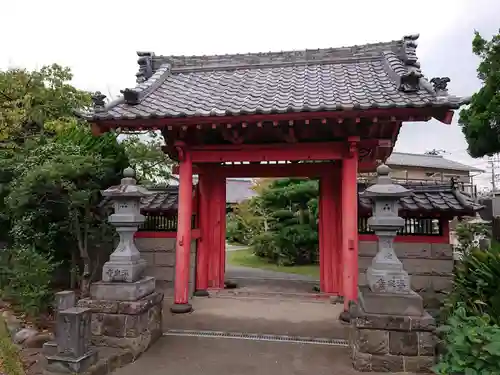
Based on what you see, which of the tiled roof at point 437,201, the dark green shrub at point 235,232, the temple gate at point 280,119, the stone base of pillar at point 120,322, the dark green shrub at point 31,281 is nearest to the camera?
the stone base of pillar at point 120,322

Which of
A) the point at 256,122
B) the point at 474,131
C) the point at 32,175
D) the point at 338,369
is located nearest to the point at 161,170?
the point at 32,175

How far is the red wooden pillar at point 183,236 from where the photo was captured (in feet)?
21.6

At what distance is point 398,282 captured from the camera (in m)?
4.65

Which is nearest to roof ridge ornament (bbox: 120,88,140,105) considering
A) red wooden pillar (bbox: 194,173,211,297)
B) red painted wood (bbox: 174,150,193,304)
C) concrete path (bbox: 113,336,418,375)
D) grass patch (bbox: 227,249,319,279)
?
red painted wood (bbox: 174,150,193,304)

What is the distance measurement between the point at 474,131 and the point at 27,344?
1593 cm

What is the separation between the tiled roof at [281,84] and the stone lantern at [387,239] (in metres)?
1.33

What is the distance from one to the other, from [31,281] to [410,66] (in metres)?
8.24

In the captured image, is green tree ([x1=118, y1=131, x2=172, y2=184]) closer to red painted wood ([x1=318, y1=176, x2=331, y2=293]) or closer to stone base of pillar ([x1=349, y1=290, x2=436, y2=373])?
red painted wood ([x1=318, y1=176, x2=331, y2=293])

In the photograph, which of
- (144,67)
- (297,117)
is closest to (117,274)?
(297,117)

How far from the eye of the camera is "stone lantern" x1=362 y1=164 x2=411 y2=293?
4.66 meters

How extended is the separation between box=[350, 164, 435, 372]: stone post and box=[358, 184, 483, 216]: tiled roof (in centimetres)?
270

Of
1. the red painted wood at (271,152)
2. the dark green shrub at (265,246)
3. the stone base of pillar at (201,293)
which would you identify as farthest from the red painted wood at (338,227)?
the dark green shrub at (265,246)

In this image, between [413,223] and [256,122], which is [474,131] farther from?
[256,122]

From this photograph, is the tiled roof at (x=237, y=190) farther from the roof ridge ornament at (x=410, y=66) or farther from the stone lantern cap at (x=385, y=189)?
the stone lantern cap at (x=385, y=189)
